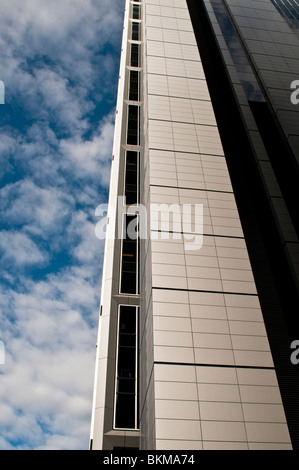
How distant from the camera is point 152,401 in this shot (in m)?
9.56

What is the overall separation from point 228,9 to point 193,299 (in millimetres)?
19006

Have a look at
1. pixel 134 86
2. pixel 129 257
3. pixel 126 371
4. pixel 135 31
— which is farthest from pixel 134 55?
pixel 126 371

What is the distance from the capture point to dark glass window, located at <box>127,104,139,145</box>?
2922cm

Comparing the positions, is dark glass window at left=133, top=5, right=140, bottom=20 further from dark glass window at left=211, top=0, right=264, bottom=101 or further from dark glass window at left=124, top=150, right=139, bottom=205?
dark glass window at left=124, top=150, right=139, bottom=205

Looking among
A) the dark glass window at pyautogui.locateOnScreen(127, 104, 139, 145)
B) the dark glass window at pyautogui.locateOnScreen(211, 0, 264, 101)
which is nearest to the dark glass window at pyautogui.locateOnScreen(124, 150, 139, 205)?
the dark glass window at pyautogui.locateOnScreen(127, 104, 139, 145)

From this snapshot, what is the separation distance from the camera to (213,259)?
12797mm

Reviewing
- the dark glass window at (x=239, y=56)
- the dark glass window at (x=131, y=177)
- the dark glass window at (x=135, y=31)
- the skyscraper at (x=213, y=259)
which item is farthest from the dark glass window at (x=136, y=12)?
the dark glass window at (x=131, y=177)

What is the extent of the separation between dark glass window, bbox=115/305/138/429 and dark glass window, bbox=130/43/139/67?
97.4 ft

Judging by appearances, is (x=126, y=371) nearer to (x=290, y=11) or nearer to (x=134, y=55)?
(x=290, y=11)

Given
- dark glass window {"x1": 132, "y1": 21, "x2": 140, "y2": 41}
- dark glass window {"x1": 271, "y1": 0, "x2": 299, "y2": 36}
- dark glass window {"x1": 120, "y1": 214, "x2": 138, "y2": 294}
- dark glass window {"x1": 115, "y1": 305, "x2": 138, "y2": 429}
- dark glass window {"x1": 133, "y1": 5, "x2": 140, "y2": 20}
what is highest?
dark glass window {"x1": 133, "y1": 5, "x2": 140, "y2": 20}

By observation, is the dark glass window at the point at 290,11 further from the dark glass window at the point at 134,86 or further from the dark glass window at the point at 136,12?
the dark glass window at the point at 136,12

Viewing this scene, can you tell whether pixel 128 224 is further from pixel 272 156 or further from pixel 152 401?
pixel 152 401

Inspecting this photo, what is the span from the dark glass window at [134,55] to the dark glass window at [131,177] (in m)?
15.3

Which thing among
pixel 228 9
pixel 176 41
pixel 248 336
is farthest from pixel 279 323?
pixel 176 41
